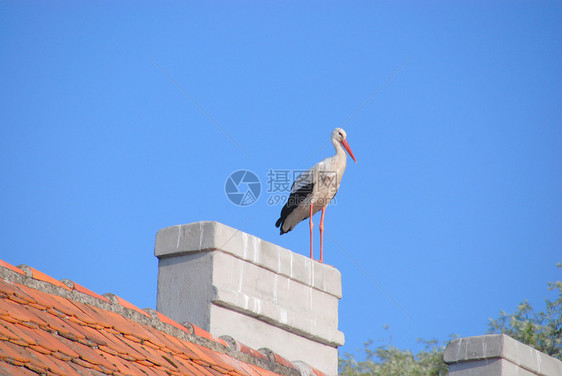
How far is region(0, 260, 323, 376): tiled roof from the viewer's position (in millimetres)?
3744

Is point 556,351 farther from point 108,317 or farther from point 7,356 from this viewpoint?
point 7,356

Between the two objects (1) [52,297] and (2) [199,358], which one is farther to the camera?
(2) [199,358]

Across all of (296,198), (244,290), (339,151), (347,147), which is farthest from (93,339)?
(347,147)

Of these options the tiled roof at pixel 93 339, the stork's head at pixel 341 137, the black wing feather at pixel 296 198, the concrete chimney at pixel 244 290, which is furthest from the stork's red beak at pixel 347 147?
the tiled roof at pixel 93 339

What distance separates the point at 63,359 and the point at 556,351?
12919 mm

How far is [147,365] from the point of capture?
4344 mm

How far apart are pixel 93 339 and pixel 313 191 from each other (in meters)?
7.20

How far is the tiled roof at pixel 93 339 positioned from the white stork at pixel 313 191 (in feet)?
19.0

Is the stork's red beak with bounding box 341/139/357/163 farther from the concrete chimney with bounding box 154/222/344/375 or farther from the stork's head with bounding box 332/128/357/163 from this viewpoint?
the concrete chimney with bounding box 154/222/344/375

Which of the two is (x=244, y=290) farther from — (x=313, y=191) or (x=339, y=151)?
(x=339, y=151)

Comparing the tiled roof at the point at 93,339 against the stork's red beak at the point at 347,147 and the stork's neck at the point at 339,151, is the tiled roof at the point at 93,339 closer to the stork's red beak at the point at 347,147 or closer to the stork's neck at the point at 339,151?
the stork's neck at the point at 339,151

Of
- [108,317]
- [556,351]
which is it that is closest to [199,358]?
[108,317]

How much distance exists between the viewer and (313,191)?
1127 centimetres

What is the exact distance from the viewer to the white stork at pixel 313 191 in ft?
37.0
